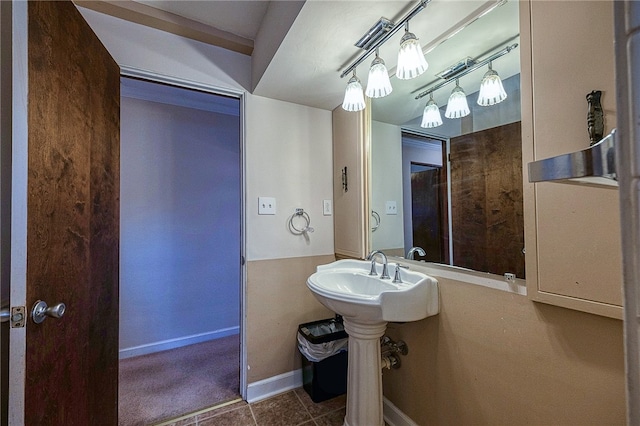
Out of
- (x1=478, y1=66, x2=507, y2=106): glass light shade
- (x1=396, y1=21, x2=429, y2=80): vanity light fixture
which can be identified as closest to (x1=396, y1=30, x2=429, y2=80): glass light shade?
(x1=396, y1=21, x2=429, y2=80): vanity light fixture

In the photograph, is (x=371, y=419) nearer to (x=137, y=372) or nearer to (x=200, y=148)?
(x=137, y=372)

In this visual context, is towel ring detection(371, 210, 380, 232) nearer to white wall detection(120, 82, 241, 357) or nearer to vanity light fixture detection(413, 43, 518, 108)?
vanity light fixture detection(413, 43, 518, 108)

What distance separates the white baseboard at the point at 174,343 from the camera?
7.24 ft

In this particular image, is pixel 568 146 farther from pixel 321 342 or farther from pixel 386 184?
pixel 321 342

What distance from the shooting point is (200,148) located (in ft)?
8.20

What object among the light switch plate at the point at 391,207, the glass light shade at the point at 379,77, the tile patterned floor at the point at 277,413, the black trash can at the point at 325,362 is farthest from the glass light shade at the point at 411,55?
the tile patterned floor at the point at 277,413

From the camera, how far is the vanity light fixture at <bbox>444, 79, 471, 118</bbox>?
116 centimetres

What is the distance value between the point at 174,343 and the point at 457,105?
285 centimetres

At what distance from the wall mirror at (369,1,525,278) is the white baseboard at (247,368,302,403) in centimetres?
108

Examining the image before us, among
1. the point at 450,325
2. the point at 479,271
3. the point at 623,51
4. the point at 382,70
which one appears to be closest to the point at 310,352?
the point at 450,325

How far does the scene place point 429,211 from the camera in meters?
1.36

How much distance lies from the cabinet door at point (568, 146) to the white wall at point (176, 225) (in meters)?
1.93

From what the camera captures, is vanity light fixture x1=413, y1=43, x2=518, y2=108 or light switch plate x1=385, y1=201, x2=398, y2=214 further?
light switch plate x1=385, y1=201, x2=398, y2=214

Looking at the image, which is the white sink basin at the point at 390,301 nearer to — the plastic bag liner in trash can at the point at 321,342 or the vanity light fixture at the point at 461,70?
the plastic bag liner in trash can at the point at 321,342
